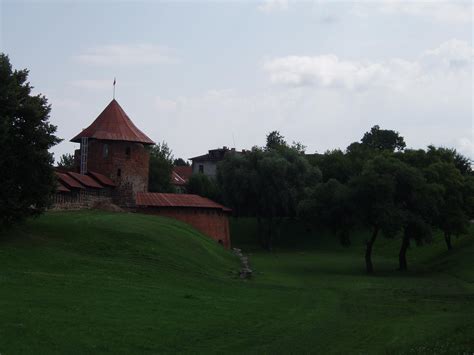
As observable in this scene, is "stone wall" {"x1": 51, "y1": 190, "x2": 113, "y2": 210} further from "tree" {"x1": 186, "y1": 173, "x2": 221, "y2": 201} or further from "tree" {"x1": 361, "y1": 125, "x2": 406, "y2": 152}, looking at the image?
"tree" {"x1": 361, "y1": 125, "x2": 406, "y2": 152}

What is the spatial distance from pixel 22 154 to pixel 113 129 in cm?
2387

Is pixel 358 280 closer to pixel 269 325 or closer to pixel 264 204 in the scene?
pixel 269 325

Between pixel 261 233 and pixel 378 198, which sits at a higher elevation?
pixel 378 198

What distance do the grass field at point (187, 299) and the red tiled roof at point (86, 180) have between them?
4.98 m

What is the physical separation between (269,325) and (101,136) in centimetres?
3823

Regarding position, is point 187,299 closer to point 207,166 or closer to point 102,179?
point 102,179

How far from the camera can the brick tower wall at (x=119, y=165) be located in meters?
53.5

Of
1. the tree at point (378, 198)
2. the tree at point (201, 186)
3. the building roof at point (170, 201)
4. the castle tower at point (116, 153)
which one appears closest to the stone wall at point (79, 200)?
the castle tower at point (116, 153)

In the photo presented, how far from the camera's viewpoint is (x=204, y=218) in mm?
54156

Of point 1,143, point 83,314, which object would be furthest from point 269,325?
point 1,143

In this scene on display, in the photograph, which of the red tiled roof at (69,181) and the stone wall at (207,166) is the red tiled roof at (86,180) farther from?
the stone wall at (207,166)

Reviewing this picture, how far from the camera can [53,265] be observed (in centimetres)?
2562

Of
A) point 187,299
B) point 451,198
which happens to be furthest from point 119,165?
point 187,299

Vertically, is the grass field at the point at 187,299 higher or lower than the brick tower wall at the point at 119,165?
lower
